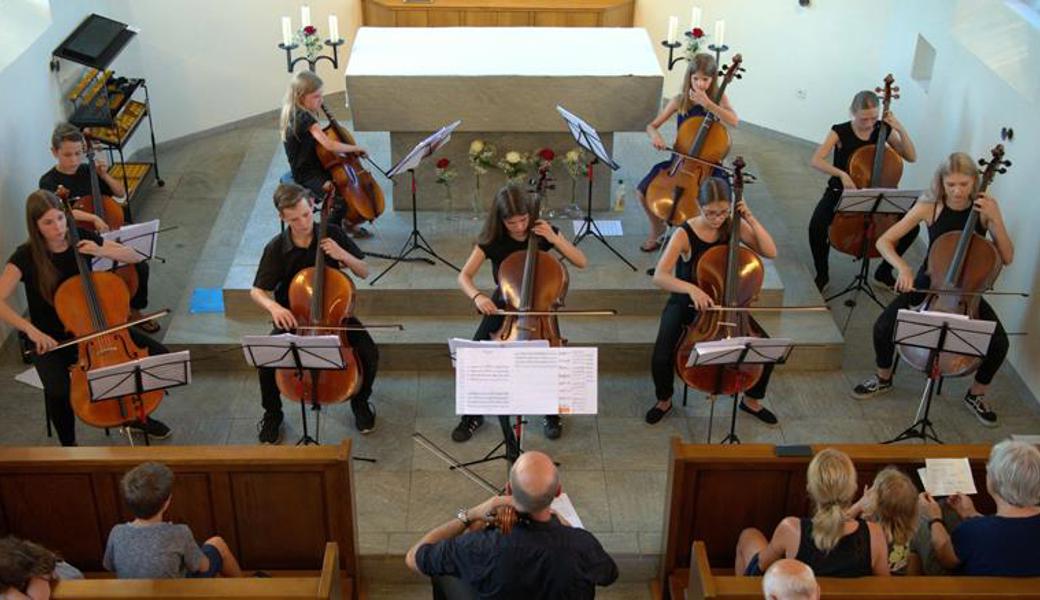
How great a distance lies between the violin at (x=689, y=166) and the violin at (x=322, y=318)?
217cm

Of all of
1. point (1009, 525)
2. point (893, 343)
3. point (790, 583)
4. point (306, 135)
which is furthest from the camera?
point (306, 135)

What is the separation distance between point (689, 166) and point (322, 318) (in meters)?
2.49

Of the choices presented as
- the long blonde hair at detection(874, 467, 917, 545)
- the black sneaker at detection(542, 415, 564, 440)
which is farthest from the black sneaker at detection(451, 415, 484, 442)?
the long blonde hair at detection(874, 467, 917, 545)

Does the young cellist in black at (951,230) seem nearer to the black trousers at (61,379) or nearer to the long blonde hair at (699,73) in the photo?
the long blonde hair at (699,73)

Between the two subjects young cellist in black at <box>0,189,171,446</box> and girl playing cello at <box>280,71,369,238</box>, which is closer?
young cellist in black at <box>0,189,171,446</box>

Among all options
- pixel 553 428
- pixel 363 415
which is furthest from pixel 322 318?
pixel 553 428

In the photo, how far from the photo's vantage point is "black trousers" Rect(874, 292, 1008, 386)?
5797 millimetres

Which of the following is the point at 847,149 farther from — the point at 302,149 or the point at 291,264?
the point at 291,264

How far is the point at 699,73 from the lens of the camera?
6492 millimetres

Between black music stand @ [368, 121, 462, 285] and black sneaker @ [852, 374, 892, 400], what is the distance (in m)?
2.53

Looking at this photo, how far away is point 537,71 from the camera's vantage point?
692 cm

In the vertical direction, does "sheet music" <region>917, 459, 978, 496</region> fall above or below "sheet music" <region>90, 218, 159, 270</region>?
below

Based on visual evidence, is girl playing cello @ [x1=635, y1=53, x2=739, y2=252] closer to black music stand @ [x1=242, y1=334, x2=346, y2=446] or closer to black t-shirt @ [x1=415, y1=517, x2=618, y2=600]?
black music stand @ [x1=242, y1=334, x2=346, y2=446]

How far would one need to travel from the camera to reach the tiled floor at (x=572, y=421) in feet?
17.3
